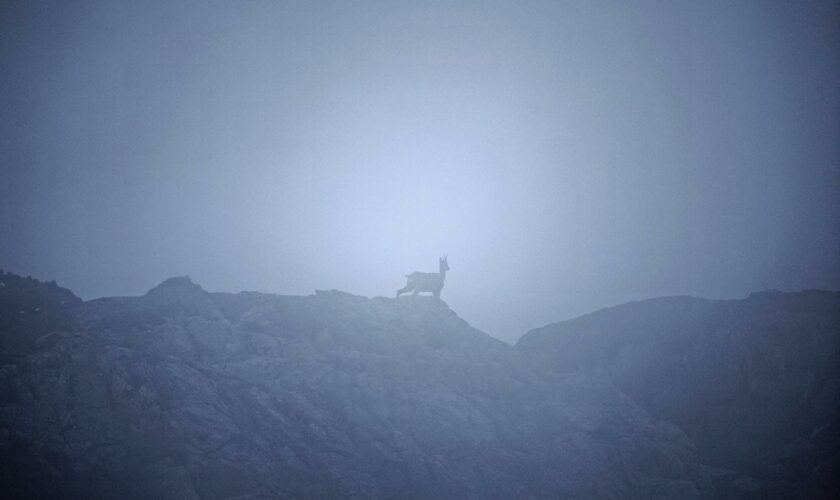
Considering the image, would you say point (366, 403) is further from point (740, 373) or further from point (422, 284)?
point (740, 373)

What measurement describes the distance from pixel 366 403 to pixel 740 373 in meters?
37.0

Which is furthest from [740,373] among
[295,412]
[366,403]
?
[295,412]

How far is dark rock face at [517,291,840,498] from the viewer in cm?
3196

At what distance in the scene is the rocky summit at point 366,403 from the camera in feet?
83.1

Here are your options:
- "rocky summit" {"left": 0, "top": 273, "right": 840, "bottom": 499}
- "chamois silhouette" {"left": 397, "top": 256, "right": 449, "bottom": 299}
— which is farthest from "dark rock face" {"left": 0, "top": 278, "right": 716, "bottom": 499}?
"chamois silhouette" {"left": 397, "top": 256, "right": 449, "bottom": 299}

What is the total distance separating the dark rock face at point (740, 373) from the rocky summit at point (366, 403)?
7.3 inches

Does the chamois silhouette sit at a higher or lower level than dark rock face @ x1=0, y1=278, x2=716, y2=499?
higher

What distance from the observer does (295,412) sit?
3016cm

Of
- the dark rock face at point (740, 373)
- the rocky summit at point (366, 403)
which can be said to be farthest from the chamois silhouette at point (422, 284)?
the dark rock face at point (740, 373)

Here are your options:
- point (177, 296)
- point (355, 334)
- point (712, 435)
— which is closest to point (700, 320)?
point (712, 435)

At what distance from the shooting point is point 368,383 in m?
33.7

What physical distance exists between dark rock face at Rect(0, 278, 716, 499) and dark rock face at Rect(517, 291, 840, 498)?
463 cm

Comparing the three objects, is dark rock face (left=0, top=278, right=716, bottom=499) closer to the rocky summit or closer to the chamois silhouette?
the rocky summit

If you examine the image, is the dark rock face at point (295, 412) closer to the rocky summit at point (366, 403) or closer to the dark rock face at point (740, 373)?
the rocky summit at point (366, 403)
